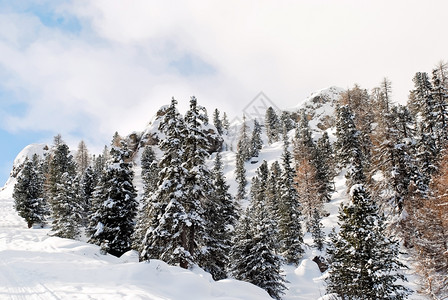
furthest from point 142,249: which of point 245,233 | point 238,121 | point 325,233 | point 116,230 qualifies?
point 238,121

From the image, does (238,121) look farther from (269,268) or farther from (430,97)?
(269,268)

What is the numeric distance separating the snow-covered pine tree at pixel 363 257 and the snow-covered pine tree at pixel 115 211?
701 inches

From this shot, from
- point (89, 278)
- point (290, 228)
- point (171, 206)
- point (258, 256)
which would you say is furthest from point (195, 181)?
point (290, 228)

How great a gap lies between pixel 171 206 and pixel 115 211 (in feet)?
27.7

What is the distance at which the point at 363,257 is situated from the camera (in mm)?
14406

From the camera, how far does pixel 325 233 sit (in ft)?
128

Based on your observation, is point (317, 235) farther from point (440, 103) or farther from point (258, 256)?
point (440, 103)

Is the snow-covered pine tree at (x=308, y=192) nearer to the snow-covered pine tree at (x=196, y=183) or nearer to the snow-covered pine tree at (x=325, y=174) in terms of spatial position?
the snow-covered pine tree at (x=325, y=174)

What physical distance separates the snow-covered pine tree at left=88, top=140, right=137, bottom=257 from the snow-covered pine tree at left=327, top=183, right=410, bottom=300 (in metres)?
17.8

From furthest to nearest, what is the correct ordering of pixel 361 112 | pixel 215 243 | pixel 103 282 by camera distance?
pixel 361 112 < pixel 215 243 < pixel 103 282

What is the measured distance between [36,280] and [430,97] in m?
50.8

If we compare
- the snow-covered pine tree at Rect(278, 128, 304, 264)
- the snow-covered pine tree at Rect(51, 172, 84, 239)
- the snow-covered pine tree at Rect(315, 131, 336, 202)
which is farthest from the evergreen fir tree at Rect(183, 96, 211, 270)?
the snow-covered pine tree at Rect(315, 131, 336, 202)

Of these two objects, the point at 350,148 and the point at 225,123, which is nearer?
the point at 350,148

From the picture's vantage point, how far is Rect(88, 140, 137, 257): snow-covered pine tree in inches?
979
